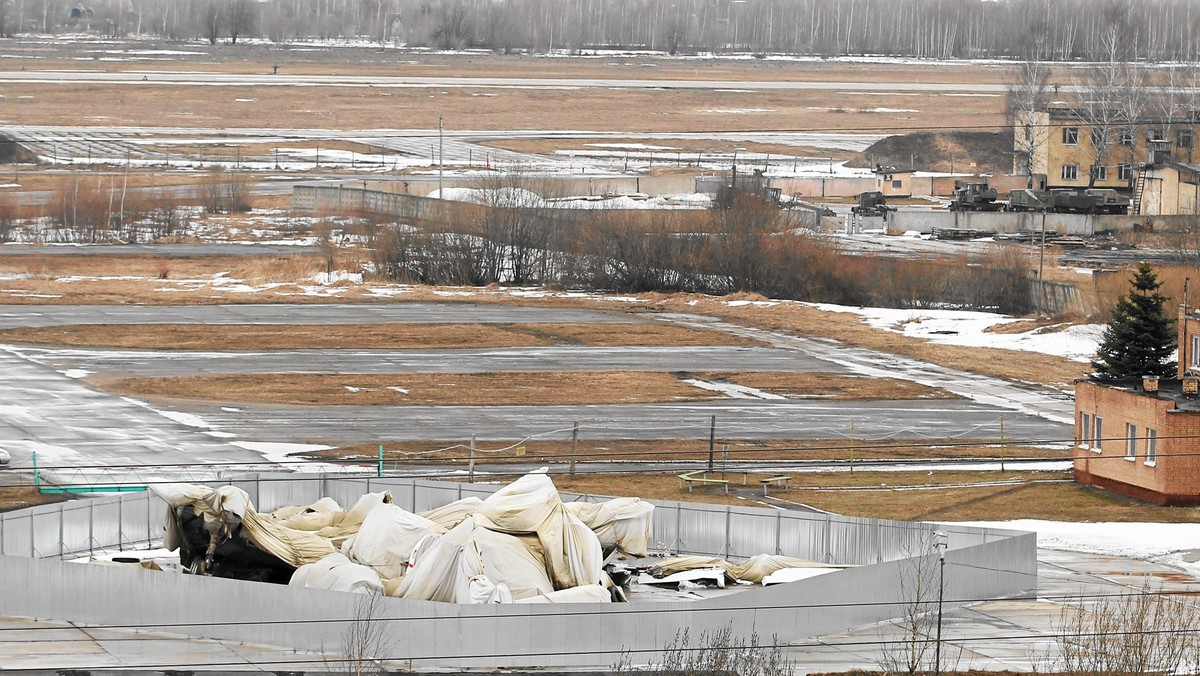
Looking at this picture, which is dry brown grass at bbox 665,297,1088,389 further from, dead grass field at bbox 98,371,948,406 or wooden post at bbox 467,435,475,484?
wooden post at bbox 467,435,475,484

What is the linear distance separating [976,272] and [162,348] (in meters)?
41.0

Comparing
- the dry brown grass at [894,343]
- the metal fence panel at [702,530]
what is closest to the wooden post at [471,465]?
the metal fence panel at [702,530]

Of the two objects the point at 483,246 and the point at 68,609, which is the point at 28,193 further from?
the point at 68,609

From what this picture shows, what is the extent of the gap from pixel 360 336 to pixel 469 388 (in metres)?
12.3

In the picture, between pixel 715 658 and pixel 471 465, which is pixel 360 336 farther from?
pixel 715 658

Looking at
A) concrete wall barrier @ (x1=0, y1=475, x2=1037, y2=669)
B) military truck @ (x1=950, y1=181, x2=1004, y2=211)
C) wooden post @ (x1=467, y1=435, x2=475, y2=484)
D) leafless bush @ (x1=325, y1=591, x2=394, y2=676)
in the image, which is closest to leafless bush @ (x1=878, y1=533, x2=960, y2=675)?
concrete wall barrier @ (x1=0, y1=475, x2=1037, y2=669)

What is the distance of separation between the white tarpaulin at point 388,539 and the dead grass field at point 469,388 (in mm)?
26314

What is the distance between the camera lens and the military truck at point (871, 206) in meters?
113

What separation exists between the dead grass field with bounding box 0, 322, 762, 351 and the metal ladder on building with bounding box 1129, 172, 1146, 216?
47649 mm

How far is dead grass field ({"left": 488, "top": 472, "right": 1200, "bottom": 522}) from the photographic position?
1740 inches

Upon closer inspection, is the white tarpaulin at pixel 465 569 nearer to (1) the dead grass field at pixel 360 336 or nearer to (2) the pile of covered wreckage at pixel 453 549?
(2) the pile of covered wreckage at pixel 453 549

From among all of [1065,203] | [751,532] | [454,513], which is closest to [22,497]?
[454,513]

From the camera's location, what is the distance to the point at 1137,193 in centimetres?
11412

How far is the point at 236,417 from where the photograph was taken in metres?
55.2
